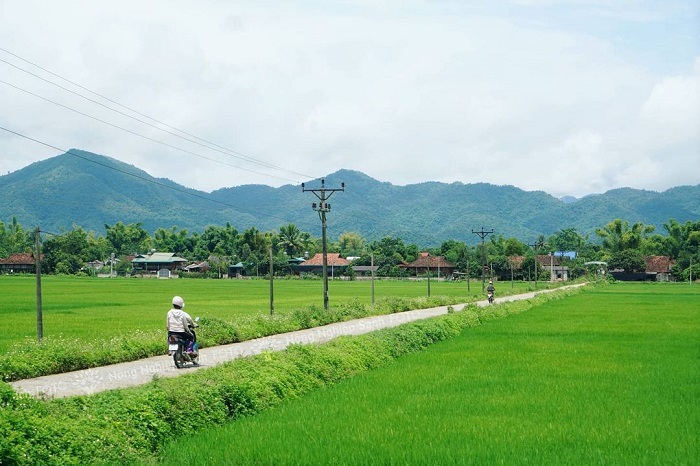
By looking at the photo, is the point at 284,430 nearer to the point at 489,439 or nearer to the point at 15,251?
the point at 489,439

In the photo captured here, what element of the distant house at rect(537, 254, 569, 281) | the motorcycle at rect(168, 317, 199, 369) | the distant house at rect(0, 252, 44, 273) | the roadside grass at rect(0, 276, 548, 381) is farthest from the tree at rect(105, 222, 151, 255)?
the motorcycle at rect(168, 317, 199, 369)

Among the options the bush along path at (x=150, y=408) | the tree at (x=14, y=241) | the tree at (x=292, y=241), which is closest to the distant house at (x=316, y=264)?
the tree at (x=292, y=241)

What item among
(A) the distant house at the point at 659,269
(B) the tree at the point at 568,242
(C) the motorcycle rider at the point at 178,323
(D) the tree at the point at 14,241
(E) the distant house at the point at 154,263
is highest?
(D) the tree at the point at 14,241

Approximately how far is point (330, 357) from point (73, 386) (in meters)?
5.11

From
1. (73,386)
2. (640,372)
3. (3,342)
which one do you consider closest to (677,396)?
(640,372)

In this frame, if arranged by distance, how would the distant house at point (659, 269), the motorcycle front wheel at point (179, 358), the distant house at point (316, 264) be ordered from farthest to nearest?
1. the distant house at point (316, 264)
2. the distant house at point (659, 269)
3. the motorcycle front wheel at point (179, 358)

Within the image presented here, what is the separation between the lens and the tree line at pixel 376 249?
400ft

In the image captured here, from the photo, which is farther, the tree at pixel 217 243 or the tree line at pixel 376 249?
the tree at pixel 217 243

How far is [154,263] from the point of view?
142m

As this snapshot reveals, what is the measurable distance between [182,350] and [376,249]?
123978 mm

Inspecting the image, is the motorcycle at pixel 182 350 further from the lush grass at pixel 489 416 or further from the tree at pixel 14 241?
the tree at pixel 14 241

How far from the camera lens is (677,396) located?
13898mm

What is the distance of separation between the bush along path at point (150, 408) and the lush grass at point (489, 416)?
0.39 metres

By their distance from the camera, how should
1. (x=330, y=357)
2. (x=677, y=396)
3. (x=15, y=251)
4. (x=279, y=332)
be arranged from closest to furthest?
1. (x=677, y=396)
2. (x=330, y=357)
3. (x=279, y=332)
4. (x=15, y=251)
